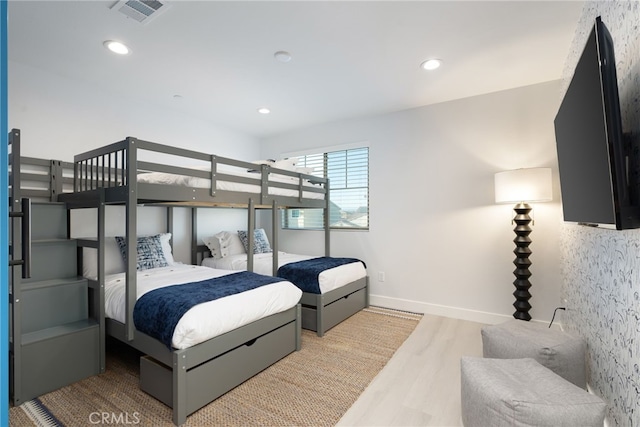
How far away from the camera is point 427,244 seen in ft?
11.5

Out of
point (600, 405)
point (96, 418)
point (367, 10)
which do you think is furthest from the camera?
point (367, 10)

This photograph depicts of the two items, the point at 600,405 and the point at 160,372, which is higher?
the point at 600,405

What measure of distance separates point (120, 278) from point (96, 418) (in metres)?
1.07

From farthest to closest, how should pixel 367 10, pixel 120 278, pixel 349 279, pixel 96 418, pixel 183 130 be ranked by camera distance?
pixel 183 130 → pixel 349 279 → pixel 120 278 → pixel 367 10 → pixel 96 418

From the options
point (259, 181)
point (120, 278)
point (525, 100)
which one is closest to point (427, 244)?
point (525, 100)

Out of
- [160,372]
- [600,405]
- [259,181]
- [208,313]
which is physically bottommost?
[160,372]

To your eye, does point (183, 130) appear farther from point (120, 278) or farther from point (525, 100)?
point (525, 100)

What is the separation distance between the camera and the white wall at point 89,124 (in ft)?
8.28

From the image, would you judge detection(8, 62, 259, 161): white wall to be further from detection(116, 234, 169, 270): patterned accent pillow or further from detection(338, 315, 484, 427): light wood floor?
detection(338, 315, 484, 427): light wood floor

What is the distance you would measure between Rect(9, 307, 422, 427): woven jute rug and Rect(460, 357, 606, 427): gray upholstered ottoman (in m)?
0.74

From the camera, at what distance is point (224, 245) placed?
3764 mm

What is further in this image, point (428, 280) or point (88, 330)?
point (428, 280)

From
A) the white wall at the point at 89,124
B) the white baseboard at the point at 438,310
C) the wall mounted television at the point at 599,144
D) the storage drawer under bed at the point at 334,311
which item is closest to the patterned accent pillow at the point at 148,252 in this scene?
the white wall at the point at 89,124

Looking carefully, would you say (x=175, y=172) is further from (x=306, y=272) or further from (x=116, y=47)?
(x=306, y=272)
